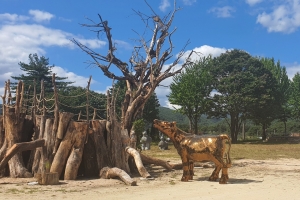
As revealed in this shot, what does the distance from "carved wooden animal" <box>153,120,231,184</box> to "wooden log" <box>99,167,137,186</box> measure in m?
1.68

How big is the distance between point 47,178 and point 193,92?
97.3 ft

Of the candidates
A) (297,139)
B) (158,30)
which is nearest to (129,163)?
(158,30)

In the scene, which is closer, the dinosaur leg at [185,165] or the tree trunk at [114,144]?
the dinosaur leg at [185,165]

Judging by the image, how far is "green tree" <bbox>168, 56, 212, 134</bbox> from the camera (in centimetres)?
3884

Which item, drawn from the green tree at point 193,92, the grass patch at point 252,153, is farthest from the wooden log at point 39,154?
the green tree at point 193,92

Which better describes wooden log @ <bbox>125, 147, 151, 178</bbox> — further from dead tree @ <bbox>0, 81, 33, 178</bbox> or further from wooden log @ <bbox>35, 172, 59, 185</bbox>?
dead tree @ <bbox>0, 81, 33, 178</bbox>

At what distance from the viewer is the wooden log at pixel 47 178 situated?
1006 cm

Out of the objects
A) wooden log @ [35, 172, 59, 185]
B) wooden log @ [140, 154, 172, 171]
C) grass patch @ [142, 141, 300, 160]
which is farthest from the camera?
grass patch @ [142, 141, 300, 160]

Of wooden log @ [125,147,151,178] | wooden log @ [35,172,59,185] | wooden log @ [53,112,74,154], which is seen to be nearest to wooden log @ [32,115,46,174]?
wooden log @ [53,112,74,154]

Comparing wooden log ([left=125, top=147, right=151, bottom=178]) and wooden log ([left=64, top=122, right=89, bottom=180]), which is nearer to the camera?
wooden log ([left=64, top=122, right=89, bottom=180])

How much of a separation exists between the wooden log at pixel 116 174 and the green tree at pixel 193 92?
90.6ft

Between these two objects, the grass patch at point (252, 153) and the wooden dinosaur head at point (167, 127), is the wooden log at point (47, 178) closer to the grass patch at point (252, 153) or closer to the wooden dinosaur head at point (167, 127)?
the wooden dinosaur head at point (167, 127)

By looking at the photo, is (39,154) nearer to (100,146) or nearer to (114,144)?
(100,146)

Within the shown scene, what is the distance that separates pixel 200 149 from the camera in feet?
35.2
